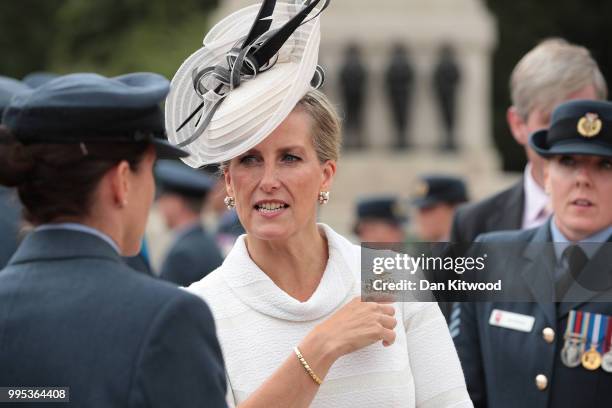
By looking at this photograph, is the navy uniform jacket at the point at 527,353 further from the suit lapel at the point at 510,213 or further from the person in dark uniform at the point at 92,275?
the person in dark uniform at the point at 92,275

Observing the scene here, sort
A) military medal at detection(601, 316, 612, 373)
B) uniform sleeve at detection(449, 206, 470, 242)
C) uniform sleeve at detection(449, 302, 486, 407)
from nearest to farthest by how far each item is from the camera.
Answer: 1. military medal at detection(601, 316, 612, 373)
2. uniform sleeve at detection(449, 302, 486, 407)
3. uniform sleeve at detection(449, 206, 470, 242)

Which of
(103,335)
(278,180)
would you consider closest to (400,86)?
(278,180)

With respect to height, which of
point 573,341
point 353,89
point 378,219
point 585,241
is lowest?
point 353,89

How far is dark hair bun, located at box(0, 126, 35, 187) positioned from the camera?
117 inches

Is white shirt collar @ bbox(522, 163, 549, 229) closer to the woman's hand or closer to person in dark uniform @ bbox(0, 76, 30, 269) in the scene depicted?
person in dark uniform @ bbox(0, 76, 30, 269)

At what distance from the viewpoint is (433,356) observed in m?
3.87

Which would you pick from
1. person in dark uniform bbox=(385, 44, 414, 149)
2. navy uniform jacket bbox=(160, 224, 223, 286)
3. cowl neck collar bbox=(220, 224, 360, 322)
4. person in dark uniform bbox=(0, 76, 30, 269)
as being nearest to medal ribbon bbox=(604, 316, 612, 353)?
cowl neck collar bbox=(220, 224, 360, 322)

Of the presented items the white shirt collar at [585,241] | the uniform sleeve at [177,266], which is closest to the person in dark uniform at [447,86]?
the uniform sleeve at [177,266]

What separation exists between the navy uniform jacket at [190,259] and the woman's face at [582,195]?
3.81 m

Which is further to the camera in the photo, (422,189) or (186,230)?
(422,189)

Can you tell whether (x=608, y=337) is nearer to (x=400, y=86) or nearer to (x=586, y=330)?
(x=586, y=330)

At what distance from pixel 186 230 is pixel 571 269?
199 inches

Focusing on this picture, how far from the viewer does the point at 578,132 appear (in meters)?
4.91

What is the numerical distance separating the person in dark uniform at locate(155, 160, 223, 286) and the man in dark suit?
2.58m
